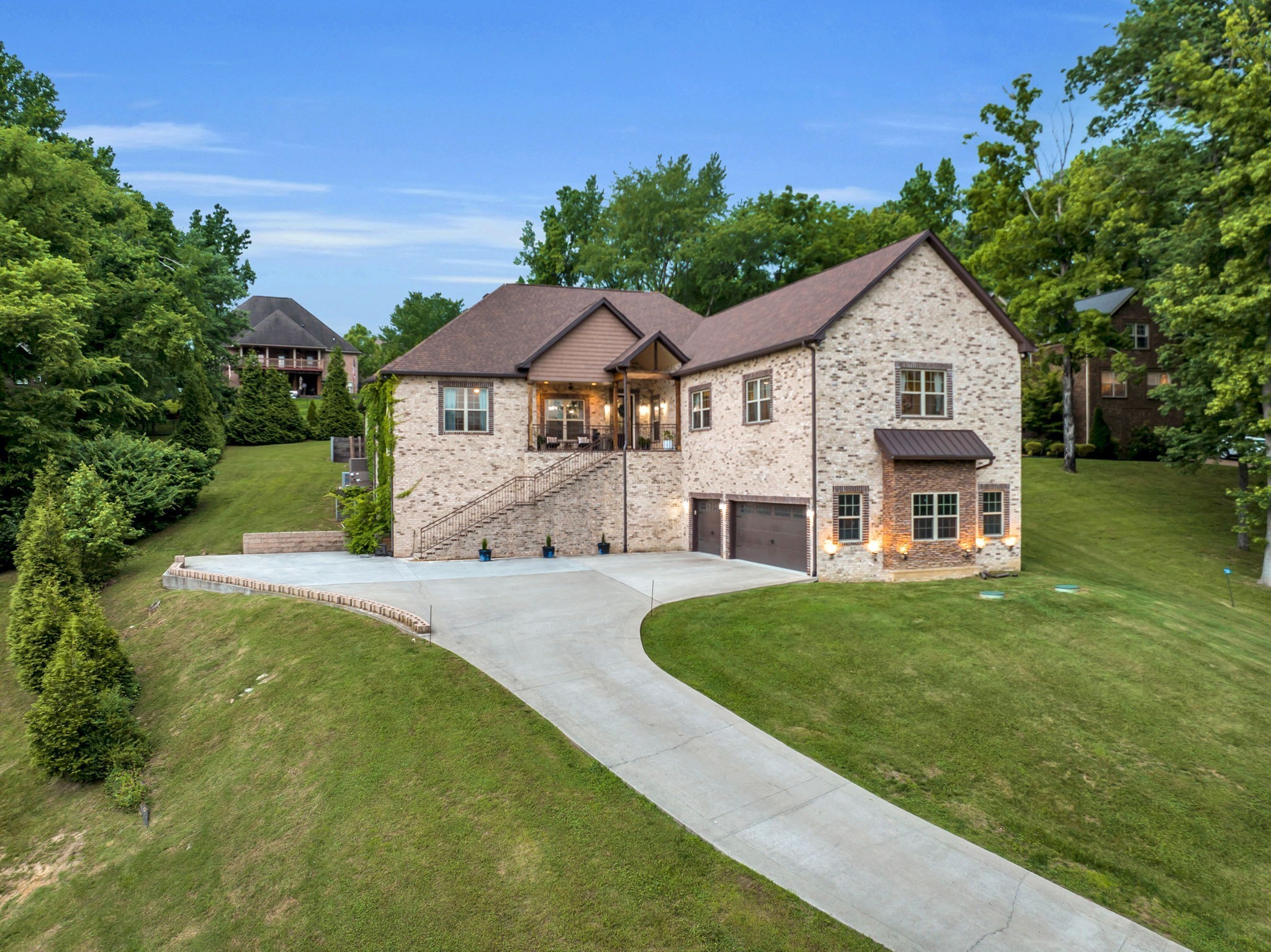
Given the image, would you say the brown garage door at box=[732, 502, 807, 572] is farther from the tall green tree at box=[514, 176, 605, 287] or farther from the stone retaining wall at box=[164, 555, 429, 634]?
the tall green tree at box=[514, 176, 605, 287]

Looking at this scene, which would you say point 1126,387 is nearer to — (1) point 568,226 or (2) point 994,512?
(2) point 994,512

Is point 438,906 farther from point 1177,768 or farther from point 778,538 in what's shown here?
point 778,538

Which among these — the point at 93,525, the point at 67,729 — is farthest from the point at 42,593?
the point at 93,525

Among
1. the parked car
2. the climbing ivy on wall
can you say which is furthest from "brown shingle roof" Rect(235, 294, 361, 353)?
the parked car

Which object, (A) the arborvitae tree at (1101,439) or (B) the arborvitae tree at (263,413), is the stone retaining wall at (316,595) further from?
(A) the arborvitae tree at (1101,439)

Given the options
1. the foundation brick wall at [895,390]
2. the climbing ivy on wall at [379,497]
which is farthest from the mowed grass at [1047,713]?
the climbing ivy on wall at [379,497]
